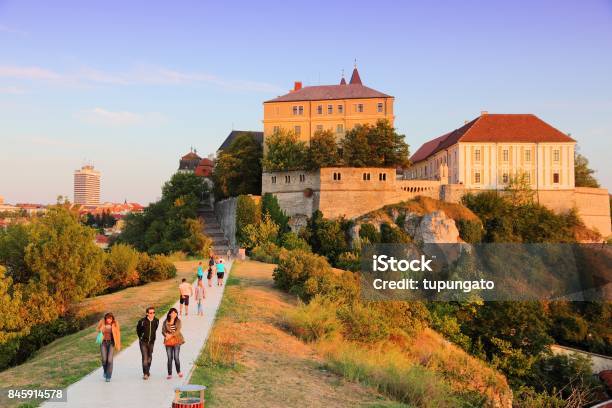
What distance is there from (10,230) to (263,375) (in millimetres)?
19236

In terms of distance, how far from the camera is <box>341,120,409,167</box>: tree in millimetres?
46812

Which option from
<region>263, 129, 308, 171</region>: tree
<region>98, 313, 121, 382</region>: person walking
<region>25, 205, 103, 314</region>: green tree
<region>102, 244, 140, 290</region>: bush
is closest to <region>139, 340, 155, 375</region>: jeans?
<region>98, 313, 121, 382</region>: person walking

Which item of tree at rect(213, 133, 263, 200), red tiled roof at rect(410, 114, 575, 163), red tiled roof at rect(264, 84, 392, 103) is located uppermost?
red tiled roof at rect(264, 84, 392, 103)

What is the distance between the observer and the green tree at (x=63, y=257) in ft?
72.7

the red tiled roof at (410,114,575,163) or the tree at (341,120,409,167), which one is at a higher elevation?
the red tiled roof at (410,114,575,163)

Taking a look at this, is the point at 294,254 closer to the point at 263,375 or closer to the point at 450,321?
the point at 450,321

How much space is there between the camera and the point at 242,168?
52.4 meters

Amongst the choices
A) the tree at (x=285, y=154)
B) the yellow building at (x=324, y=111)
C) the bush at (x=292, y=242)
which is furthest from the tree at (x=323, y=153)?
the bush at (x=292, y=242)

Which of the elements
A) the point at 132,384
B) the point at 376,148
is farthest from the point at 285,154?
the point at 132,384

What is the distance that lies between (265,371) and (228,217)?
4060 cm

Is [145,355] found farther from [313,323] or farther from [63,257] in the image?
[63,257]

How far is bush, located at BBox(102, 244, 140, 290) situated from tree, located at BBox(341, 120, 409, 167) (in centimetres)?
2300

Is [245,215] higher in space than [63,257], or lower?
higher

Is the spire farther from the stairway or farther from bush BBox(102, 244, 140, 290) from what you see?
bush BBox(102, 244, 140, 290)
